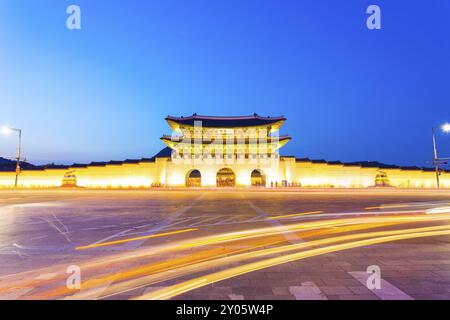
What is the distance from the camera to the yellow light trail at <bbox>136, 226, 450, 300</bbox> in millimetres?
2861

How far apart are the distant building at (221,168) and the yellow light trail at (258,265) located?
27.0 m

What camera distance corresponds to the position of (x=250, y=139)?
3450 centimetres

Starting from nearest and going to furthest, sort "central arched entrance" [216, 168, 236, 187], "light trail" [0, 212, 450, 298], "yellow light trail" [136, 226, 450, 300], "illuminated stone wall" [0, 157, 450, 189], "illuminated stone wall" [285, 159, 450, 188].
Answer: "yellow light trail" [136, 226, 450, 300] < "light trail" [0, 212, 450, 298] < "illuminated stone wall" [285, 159, 450, 188] < "illuminated stone wall" [0, 157, 450, 189] < "central arched entrance" [216, 168, 236, 187]

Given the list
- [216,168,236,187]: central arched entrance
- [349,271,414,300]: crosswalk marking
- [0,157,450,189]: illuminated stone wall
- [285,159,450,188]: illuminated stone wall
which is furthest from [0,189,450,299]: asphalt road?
[216,168,236,187]: central arched entrance

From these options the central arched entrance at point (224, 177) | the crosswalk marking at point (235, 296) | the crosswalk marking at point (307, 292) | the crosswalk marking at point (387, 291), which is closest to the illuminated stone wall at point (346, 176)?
the central arched entrance at point (224, 177)

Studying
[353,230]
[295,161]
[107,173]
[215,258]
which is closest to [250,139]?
[295,161]

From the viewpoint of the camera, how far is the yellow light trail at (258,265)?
286 centimetres

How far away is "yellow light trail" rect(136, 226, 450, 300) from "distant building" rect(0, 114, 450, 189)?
88.5ft

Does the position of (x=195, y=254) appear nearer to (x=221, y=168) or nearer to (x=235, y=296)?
(x=235, y=296)

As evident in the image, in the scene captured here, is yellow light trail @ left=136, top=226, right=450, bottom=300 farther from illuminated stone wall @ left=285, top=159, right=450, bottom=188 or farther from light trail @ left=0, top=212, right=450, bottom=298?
illuminated stone wall @ left=285, top=159, right=450, bottom=188

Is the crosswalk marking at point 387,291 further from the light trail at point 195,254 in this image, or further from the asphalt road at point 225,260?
the light trail at point 195,254

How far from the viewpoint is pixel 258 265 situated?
151 inches

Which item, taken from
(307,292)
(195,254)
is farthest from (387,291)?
(195,254)
